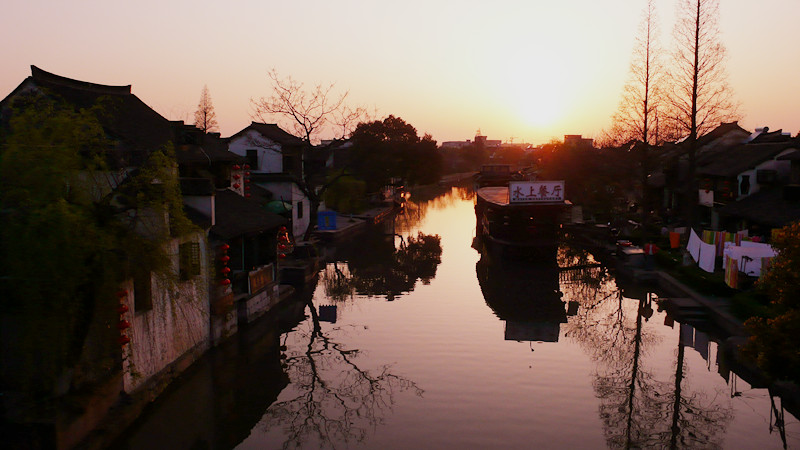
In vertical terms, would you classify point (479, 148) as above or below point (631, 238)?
above

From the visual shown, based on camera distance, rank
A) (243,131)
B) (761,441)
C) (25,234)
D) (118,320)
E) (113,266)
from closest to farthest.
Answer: (25,234), (113,266), (118,320), (761,441), (243,131)

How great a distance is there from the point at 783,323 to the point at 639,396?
5.00m

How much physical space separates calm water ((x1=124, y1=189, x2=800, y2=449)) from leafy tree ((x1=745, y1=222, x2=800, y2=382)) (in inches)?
77.6

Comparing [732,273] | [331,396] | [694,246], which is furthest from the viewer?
[694,246]

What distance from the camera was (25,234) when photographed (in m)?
9.22

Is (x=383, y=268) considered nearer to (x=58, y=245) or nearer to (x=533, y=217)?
(x=533, y=217)

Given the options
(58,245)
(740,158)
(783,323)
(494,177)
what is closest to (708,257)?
(740,158)

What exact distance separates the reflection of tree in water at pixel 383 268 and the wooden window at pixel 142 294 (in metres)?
13.2

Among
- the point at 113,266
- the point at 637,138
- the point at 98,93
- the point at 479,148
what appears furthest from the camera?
the point at 479,148

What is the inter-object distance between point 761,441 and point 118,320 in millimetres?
13296

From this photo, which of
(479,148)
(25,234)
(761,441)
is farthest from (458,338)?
(479,148)

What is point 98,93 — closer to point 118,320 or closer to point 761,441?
point 118,320

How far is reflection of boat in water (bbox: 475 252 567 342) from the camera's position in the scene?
843 inches

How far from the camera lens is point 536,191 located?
3622cm
